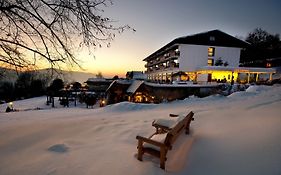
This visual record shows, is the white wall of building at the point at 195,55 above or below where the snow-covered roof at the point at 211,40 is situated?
below

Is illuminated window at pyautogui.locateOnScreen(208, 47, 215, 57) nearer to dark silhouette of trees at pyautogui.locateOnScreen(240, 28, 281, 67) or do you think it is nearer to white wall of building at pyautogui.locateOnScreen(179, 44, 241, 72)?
white wall of building at pyautogui.locateOnScreen(179, 44, 241, 72)

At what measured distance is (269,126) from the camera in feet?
18.5

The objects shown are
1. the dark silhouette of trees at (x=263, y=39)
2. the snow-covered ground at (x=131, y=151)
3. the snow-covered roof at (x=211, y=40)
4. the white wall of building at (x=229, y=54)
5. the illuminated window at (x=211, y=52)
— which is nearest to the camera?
the snow-covered ground at (x=131, y=151)

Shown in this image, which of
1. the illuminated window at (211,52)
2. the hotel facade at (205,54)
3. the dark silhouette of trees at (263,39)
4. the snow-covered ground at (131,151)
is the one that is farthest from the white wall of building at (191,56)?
the snow-covered ground at (131,151)

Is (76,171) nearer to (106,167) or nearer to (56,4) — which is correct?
(106,167)

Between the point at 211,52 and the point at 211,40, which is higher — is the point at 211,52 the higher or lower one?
the lower one

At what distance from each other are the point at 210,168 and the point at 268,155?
4.43ft

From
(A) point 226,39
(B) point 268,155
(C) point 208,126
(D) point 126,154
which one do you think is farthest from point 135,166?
(A) point 226,39

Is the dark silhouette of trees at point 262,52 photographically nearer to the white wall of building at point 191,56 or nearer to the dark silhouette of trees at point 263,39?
the dark silhouette of trees at point 263,39

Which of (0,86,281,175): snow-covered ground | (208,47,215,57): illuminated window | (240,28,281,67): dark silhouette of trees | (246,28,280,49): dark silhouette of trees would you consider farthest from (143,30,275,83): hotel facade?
(0,86,281,175): snow-covered ground

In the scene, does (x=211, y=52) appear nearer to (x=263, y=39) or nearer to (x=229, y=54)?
(x=229, y=54)

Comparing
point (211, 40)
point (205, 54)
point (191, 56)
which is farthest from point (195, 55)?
point (211, 40)

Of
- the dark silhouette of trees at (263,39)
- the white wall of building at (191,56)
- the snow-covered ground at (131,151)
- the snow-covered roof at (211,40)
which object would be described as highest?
the dark silhouette of trees at (263,39)

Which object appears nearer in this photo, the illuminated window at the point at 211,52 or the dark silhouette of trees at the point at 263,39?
the illuminated window at the point at 211,52
